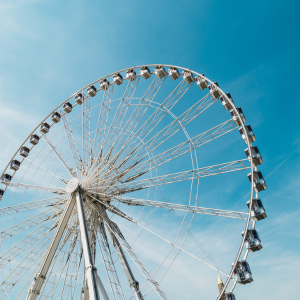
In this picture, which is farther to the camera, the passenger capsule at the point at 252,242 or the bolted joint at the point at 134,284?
the bolted joint at the point at 134,284

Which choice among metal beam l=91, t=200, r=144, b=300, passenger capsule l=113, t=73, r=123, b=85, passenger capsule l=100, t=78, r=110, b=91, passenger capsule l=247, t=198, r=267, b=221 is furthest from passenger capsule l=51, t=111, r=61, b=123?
passenger capsule l=247, t=198, r=267, b=221

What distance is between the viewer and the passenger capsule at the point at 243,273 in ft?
44.0

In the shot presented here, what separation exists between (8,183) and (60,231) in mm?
10074

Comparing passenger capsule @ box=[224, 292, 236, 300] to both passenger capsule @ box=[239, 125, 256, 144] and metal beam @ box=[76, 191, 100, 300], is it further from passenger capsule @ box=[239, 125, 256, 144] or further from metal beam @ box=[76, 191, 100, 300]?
passenger capsule @ box=[239, 125, 256, 144]

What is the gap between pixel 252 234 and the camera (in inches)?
566

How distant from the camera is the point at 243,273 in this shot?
13.5 m

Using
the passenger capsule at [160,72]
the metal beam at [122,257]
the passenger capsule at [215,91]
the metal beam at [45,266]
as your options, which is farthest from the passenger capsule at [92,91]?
the metal beam at [45,266]

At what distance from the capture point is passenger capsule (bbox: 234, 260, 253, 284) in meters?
13.4

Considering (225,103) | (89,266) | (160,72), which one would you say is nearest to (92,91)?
(160,72)

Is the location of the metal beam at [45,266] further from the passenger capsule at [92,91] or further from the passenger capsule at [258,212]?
the passenger capsule at [92,91]

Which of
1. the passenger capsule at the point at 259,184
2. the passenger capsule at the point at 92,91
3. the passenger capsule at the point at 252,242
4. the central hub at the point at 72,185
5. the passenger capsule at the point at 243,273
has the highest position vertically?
the passenger capsule at the point at 92,91

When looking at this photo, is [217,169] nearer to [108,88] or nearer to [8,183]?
[108,88]

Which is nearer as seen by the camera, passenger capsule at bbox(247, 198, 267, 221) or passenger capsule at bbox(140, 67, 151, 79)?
passenger capsule at bbox(247, 198, 267, 221)

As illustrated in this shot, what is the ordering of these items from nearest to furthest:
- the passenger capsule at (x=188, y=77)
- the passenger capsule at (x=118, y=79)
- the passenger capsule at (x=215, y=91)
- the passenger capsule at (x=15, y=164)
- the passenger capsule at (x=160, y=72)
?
the passenger capsule at (x=215, y=91) < the passenger capsule at (x=188, y=77) < the passenger capsule at (x=160, y=72) < the passenger capsule at (x=118, y=79) < the passenger capsule at (x=15, y=164)
